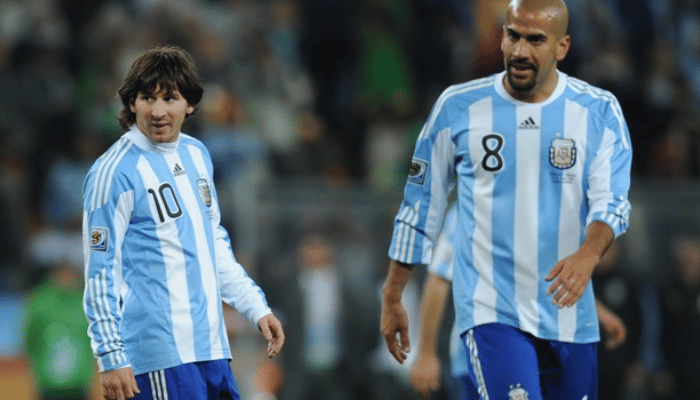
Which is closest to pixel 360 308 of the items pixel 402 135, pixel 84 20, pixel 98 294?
pixel 402 135

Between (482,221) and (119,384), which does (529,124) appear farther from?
(119,384)

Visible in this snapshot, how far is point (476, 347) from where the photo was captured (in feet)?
16.5

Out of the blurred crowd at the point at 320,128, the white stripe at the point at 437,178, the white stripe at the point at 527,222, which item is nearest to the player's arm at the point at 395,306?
the white stripe at the point at 437,178

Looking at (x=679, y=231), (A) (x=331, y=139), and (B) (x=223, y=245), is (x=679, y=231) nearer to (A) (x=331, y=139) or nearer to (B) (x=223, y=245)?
(A) (x=331, y=139)

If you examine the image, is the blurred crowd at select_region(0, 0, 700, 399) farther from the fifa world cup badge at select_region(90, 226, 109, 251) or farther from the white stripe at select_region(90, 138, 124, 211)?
the fifa world cup badge at select_region(90, 226, 109, 251)

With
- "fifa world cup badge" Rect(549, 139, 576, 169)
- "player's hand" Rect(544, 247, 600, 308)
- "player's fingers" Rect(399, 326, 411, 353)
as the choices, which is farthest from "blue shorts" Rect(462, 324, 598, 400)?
"fifa world cup badge" Rect(549, 139, 576, 169)

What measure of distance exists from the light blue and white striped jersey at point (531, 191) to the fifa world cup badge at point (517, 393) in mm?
258

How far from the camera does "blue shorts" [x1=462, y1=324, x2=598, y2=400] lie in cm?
488

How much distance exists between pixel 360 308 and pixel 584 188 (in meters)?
5.04

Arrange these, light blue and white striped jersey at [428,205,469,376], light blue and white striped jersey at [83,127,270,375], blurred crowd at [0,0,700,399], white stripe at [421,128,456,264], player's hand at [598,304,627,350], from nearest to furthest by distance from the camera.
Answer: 1. light blue and white striped jersey at [83,127,270,375]
2. white stripe at [421,128,456,264]
3. player's hand at [598,304,627,350]
4. light blue and white striped jersey at [428,205,469,376]
5. blurred crowd at [0,0,700,399]

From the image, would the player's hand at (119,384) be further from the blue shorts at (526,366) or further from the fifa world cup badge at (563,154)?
the fifa world cup badge at (563,154)

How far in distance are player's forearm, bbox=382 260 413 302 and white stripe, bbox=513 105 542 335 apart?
50 cm

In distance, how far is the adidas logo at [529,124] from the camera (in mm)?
5047

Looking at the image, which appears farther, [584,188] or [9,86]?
[9,86]
